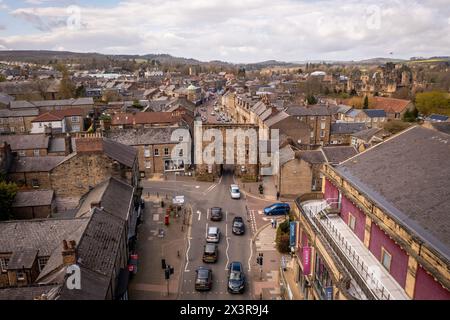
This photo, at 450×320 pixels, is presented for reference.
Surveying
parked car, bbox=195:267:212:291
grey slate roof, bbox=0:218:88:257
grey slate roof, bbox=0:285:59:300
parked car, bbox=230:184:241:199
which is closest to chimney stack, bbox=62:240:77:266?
grey slate roof, bbox=0:285:59:300

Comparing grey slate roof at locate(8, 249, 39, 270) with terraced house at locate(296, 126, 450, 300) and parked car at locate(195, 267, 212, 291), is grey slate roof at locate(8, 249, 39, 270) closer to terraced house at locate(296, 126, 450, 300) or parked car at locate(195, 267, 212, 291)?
parked car at locate(195, 267, 212, 291)

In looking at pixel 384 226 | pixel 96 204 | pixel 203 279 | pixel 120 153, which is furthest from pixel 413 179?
pixel 120 153

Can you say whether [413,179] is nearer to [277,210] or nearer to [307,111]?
[277,210]

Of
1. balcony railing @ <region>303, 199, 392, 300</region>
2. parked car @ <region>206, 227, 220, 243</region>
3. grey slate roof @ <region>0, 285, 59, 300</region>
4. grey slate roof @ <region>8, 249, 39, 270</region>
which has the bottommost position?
parked car @ <region>206, 227, 220, 243</region>

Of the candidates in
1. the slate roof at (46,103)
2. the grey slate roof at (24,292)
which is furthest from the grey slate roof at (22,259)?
the slate roof at (46,103)

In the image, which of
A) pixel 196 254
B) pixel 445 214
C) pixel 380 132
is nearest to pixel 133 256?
pixel 196 254
